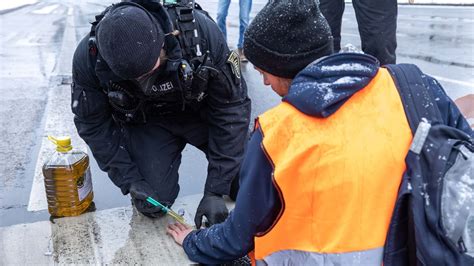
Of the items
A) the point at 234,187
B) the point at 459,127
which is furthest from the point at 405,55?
the point at 459,127

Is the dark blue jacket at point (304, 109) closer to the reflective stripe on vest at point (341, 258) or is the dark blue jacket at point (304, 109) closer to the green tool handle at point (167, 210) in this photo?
the reflective stripe on vest at point (341, 258)

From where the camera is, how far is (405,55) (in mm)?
→ 6531

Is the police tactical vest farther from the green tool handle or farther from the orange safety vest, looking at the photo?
the orange safety vest

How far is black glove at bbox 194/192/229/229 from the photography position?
2.37m

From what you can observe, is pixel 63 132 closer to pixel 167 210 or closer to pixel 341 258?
pixel 167 210

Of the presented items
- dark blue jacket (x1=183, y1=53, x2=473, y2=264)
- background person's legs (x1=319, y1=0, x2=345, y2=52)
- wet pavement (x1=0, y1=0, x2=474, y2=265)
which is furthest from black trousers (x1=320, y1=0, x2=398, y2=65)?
dark blue jacket (x1=183, y1=53, x2=473, y2=264)

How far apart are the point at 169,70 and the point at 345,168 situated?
1184 millimetres

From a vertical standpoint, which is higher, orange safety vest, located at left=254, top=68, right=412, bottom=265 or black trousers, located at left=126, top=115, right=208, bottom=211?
orange safety vest, located at left=254, top=68, right=412, bottom=265

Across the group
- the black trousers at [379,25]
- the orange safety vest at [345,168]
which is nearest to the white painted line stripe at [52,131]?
the orange safety vest at [345,168]

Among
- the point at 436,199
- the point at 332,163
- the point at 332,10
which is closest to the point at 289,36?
the point at 332,163

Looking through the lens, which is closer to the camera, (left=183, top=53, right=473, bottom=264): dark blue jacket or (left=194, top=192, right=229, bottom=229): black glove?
(left=183, top=53, right=473, bottom=264): dark blue jacket

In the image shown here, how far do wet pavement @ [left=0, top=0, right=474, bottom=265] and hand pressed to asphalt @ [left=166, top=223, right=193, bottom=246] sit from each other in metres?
0.05

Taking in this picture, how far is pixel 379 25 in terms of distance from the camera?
351cm

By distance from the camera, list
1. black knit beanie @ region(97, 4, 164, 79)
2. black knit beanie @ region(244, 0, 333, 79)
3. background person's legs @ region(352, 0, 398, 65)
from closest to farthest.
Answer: black knit beanie @ region(244, 0, 333, 79), black knit beanie @ region(97, 4, 164, 79), background person's legs @ region(352, 0, 398, 65)
